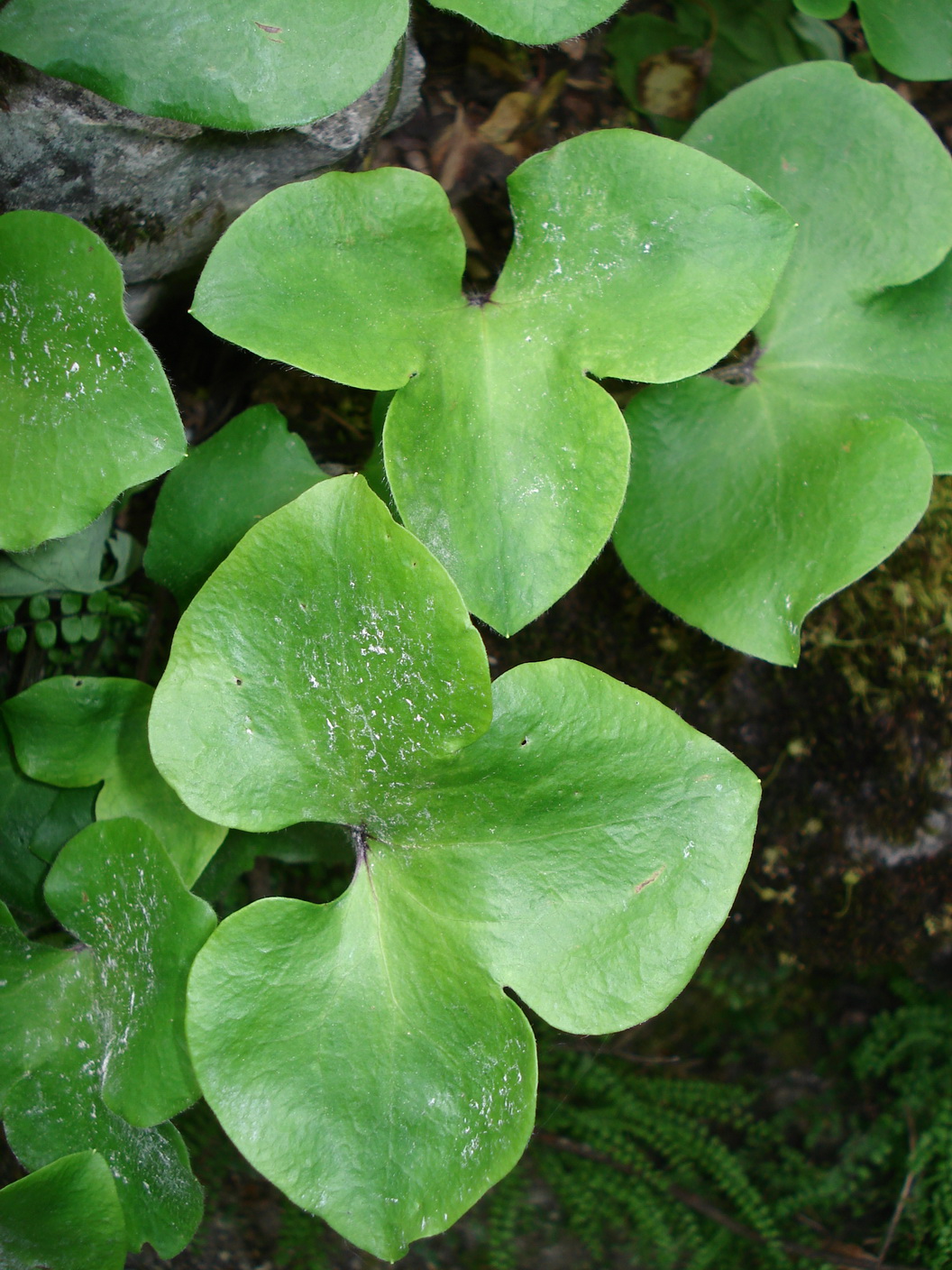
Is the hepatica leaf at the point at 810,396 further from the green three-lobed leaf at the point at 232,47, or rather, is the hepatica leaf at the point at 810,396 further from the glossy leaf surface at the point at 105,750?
the glossy leaf surface at the point at 105,750

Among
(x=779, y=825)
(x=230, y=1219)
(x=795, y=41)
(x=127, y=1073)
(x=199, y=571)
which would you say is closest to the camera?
(x=127, y=1073)

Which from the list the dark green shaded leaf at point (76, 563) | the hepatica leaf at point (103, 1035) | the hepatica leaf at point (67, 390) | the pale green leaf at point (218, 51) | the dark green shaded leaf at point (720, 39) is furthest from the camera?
the dark green shaded leaf at point (720, 39)

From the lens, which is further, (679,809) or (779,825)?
(779,825)

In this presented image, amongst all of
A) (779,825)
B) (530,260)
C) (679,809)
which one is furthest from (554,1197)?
(530,260)

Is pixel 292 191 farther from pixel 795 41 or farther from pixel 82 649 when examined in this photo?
pixel 795 41

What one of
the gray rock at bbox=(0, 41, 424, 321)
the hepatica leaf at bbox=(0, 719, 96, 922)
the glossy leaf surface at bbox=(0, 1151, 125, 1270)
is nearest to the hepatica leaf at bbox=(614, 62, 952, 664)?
the gray rock at bbox=(0, 41, 424, 321)

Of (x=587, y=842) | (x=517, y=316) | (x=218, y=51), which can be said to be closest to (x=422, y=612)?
(x=587, y=842)

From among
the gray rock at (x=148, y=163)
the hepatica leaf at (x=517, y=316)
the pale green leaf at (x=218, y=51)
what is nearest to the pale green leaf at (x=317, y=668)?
the hepatica leaf at (x=517, y=316)

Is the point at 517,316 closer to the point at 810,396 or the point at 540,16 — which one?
the point at 540,16
